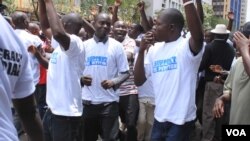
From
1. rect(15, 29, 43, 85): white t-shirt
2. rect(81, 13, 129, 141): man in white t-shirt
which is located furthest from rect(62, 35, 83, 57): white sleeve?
rect(15, 29, 43, 85): white t-shirt

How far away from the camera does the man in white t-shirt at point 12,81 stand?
1995mm

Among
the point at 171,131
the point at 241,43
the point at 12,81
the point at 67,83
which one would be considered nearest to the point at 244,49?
the point at 241,43

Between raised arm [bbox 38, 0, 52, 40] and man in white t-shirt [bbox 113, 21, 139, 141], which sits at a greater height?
raised arm [bbox 38, 0, 52, 40]

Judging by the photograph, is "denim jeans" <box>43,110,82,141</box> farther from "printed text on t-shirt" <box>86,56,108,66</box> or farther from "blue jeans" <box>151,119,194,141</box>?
"printed text on t-shirt" <box>86,56,108,66</box>

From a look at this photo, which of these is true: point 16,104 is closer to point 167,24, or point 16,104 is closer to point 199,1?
point 167,24

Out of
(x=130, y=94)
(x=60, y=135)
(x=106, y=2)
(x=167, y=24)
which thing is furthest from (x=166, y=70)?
(x=106, y=2)

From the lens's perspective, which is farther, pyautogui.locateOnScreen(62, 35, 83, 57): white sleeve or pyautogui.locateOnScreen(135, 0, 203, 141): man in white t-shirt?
pyautogui.locateOnScreen(62, 35, 83, 57): white sleeve

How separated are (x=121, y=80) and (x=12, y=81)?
11.6 feet

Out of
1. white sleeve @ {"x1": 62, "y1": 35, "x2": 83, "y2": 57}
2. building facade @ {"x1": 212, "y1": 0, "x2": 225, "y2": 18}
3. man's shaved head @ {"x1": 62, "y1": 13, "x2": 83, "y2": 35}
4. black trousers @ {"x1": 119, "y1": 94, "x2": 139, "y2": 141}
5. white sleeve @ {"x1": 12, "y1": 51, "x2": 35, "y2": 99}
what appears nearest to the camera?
white sleeve @ {"x1": 12, "y1": 51, "x2": 35, "y2": 99}

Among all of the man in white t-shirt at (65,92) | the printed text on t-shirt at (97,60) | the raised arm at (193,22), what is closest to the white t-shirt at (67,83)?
the man in white t-shirt at (65,92)

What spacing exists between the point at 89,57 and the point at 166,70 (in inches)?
72.8

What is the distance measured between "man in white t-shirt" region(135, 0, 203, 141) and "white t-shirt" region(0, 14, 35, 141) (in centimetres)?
195

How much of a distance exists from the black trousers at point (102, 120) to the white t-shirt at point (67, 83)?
93 centimetres

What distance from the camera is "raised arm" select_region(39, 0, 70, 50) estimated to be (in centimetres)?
397
